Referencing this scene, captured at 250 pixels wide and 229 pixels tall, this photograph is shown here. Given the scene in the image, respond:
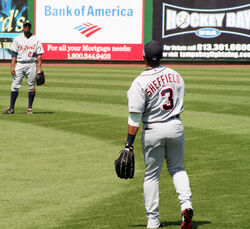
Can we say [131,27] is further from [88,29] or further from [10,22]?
[10,22]

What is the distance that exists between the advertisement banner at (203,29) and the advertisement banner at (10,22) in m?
8.40

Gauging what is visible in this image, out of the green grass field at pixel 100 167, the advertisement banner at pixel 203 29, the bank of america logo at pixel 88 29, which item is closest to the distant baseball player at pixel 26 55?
the green grass field at pixel 100 167

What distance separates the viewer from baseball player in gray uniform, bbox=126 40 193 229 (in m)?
5.73

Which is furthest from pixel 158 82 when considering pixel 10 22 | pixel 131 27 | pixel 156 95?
pixel 10 22

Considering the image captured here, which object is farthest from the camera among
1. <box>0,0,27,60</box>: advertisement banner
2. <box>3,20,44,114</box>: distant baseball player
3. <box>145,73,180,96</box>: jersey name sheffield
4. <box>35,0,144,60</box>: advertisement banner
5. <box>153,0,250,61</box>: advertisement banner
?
<box>0,0,27,60</box>: advertisement banner

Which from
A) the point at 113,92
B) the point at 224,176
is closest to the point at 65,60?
the point at 113,92

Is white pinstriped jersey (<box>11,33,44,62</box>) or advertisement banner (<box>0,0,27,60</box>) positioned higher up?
advertisement banner (<box>0,0,27,60</box>)

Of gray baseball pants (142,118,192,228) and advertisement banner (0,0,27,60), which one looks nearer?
gray baseball pants (142,118,192,228)

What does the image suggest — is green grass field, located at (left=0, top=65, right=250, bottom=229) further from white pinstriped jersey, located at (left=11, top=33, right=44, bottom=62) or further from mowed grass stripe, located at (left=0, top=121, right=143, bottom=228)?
white pinstriped jersey, located at (left=11, top=33, right=44, bottom=62)

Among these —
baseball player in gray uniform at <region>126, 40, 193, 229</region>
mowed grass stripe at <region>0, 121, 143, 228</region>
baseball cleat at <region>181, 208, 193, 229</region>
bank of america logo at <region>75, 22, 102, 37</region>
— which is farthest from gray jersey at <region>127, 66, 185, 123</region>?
bank of america logo at <region>75, 22, 102, 37</region>

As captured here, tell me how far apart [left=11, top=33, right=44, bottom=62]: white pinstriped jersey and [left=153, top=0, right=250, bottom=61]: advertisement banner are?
2203 cm

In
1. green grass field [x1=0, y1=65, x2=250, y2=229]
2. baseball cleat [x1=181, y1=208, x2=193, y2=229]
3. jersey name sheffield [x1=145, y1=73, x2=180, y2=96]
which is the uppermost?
jersey name sheffield [x1=145, y1=73, x2=180, y2=96]

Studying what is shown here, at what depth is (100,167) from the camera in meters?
8.88

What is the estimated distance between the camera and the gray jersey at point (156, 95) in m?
5.71
